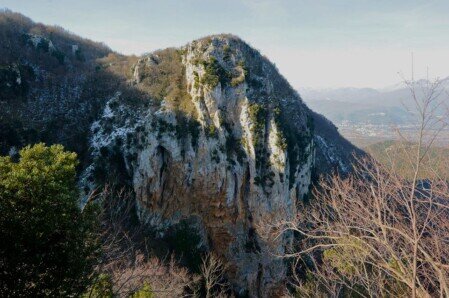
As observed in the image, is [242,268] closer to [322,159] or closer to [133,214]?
[133,214]

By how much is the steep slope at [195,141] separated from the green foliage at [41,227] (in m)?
17.7

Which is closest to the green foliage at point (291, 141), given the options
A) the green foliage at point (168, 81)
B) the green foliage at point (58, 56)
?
the green foliage at point (168, 81)

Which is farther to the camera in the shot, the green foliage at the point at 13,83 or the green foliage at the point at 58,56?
the green foliage at the point at 58,56

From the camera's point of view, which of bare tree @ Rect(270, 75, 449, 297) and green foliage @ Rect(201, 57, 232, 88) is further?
green foliage @ Rect(201, 57, 232, 88)

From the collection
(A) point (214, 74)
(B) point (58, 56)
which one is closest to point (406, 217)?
(A) point (214, 74)

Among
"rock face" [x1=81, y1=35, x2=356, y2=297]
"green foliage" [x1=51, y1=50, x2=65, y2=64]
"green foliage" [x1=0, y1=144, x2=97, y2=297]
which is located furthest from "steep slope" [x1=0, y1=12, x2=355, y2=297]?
"green foliage" [x1=0, y1=144, x2=97, y2=297]

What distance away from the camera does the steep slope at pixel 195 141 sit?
29.5 meters

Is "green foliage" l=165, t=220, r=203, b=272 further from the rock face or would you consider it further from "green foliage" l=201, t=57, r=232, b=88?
"green foliage" l=201, t=57, r=232, b=88

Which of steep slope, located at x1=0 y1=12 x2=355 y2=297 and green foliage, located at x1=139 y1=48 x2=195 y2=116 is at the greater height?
green foliage, located at x1=139 y1=48 x2=195 y2=116

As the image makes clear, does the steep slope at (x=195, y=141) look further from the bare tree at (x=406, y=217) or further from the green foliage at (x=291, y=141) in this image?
the bare tree at (x=406, y=217)

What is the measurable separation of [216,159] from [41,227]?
2194cm

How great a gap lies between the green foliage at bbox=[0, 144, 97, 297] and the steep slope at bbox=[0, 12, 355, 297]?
17693mm

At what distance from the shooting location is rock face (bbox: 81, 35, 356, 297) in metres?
30.0

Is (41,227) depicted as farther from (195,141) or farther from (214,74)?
(214,74)
